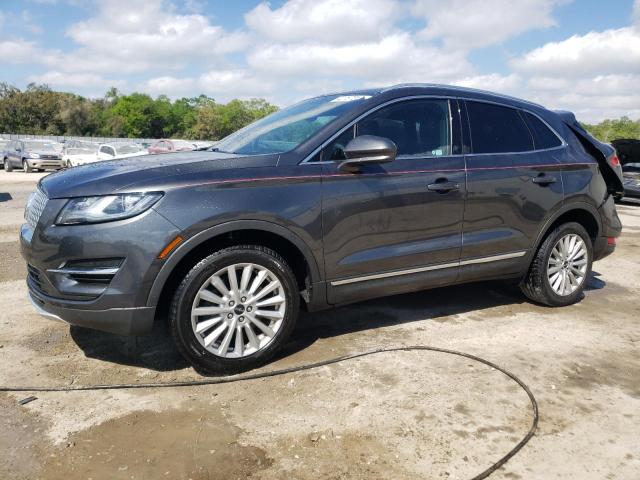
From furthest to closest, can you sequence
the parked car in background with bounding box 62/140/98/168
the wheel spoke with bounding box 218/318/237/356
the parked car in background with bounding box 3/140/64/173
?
the parked car in background with bounding box 3/140/64/173 → the parked car in background with bounding box 62/140/98/168 → the wheel spoke with bounding box 218/318/237/356

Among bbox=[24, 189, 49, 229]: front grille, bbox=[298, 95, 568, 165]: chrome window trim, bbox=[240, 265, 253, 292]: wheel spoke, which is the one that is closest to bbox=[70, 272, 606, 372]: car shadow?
bbox=[240, 265, 253, 292]: wheel spoke

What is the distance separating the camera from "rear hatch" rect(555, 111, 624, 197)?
498 centimetres

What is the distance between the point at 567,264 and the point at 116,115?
114 metres

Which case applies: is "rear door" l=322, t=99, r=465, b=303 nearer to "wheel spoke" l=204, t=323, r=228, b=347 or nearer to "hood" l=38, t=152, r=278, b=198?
"hood" l=38, t=152, r=278, b=198

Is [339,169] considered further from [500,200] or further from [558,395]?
[558,395]

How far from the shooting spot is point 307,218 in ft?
11.3

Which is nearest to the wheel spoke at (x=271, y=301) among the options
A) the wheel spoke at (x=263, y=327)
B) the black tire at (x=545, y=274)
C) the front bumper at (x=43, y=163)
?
the wheel spoke at (x=263, y=327)

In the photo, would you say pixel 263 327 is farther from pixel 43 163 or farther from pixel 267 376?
pixel 43 163

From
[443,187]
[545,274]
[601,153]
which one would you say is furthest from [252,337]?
[601,153]

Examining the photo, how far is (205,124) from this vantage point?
106 meters

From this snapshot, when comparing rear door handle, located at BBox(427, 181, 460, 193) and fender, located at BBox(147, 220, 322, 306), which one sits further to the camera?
rear door handle, located at BBox(427, 181, 460, 193)

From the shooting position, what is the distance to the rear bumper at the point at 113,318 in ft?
10.3

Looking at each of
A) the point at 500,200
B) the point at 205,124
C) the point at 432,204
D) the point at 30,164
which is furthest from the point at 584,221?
the point at 205,124

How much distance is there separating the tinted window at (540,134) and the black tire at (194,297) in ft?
8.31
